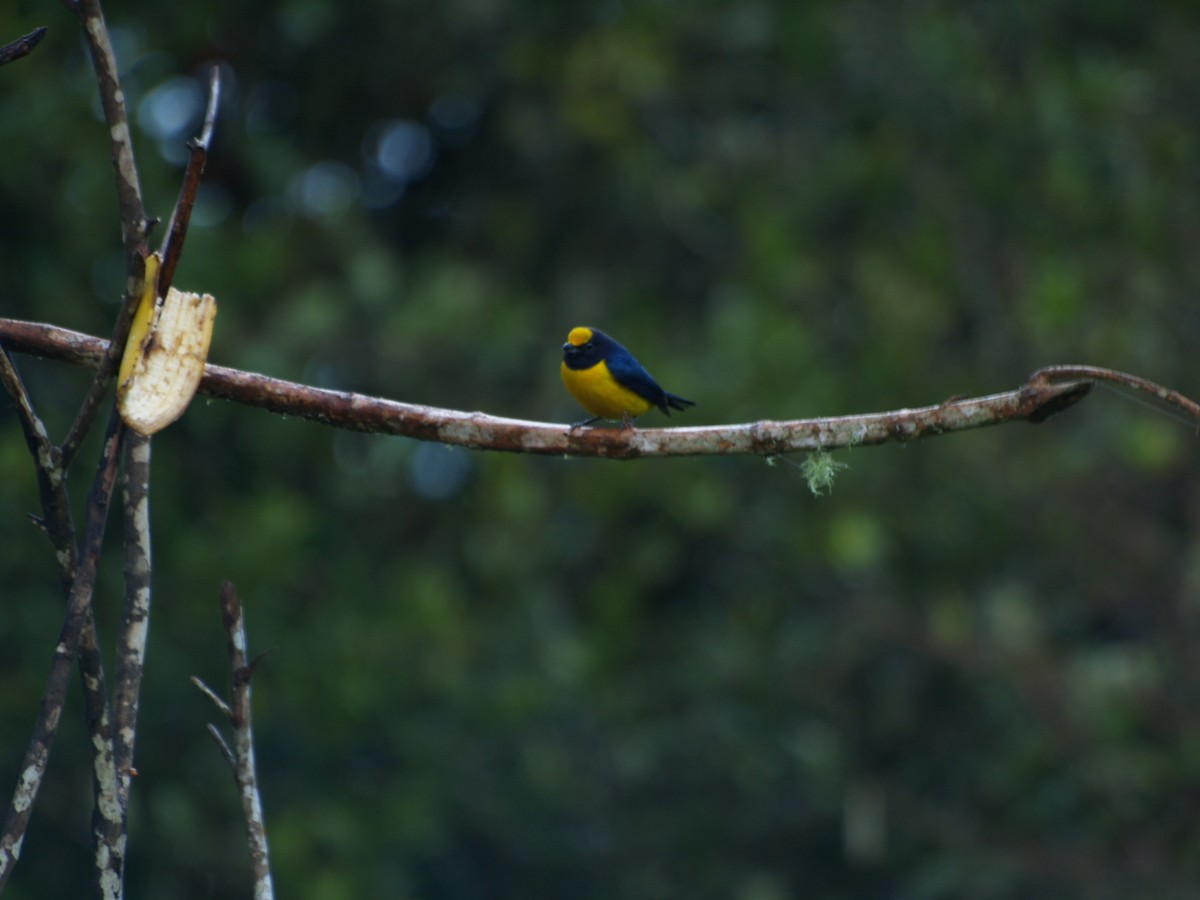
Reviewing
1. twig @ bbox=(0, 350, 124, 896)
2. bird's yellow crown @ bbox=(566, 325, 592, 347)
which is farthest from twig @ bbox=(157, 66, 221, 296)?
bird's yellow crown @ bbox=(566, 325, 592, 347)

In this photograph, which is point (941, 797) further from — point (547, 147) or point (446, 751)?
point (547, 147)

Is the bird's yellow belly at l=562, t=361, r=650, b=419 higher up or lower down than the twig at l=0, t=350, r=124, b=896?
higher up

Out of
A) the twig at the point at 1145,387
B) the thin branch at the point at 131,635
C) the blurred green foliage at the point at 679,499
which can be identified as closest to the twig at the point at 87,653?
the thin branch at the point at 131,635

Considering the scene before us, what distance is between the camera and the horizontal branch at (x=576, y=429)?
2377 mm

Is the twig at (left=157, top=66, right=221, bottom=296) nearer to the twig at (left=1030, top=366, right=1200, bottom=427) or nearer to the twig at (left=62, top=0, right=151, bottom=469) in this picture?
the twig at (left=62, top=0, right=151, bottom=469)

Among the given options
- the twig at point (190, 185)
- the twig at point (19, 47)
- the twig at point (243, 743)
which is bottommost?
the twig at point (243, 743)

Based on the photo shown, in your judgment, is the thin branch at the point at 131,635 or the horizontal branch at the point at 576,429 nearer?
the thin branch at the point at 131,635

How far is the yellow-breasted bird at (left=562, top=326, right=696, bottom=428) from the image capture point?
4191 mm

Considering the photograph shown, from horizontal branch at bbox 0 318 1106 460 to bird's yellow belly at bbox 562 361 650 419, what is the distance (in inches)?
60.4

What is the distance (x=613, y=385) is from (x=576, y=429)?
5.07 feet

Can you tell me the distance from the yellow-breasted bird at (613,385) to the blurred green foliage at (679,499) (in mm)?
3875

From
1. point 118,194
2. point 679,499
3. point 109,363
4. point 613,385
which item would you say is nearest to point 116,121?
point 118,194

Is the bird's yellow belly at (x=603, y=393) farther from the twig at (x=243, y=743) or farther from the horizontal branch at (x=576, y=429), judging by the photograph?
the twig at (x=243, y=743)

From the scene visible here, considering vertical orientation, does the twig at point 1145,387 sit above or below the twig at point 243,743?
above
